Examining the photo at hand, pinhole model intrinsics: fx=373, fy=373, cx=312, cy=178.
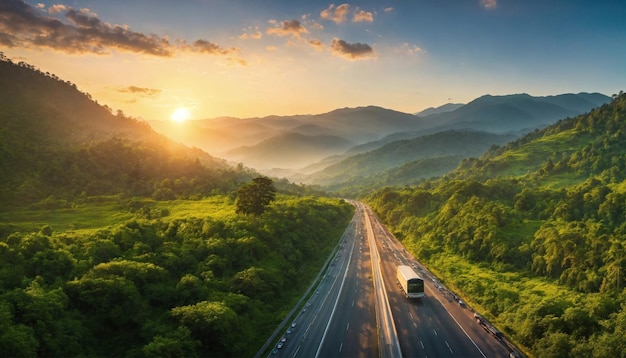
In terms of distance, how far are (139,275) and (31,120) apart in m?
172

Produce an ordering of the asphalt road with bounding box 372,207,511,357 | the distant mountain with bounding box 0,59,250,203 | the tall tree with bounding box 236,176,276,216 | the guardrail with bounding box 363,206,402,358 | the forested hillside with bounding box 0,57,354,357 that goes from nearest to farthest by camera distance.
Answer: the forested hillside with bounding box 0,57,354,357, the guardrail with bounding box 363,206,402,358, the asphalt road with bounding box 372,207,511,357, the tall tree with bounding box 236,176,276,216, the distant mountain with bounding box 0,59,250,203

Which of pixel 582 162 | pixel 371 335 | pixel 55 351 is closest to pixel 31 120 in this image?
pixel 55 351

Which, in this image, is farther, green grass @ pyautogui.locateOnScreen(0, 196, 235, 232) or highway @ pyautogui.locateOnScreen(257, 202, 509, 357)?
green grass @ pyautogui.locateOnScreen(0, 196, 235, 232)

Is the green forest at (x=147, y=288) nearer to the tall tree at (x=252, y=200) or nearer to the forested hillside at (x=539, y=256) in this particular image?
the tall tree at (x=252, y=200)

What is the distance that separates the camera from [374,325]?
2484 inches

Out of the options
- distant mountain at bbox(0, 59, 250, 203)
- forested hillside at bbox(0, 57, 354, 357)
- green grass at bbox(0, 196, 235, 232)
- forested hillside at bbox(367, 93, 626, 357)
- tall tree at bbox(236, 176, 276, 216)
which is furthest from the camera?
distant mountain at bbox(0, 59, 250, 203)

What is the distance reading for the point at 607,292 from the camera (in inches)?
2598

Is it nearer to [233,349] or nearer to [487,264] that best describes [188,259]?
[233,349]

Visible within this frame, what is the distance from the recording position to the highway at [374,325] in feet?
178

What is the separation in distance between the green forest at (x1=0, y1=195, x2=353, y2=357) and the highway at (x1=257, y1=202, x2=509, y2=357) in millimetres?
5010

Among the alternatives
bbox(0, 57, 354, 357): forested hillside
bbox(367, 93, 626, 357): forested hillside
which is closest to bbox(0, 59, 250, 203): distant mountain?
bbox(0, 57, 354, 357): forested hillside

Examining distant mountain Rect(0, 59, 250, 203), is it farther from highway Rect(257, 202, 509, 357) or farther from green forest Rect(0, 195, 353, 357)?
highway Rect(257, 202, 509, 357)

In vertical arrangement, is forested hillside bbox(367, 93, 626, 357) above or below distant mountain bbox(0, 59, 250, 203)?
below

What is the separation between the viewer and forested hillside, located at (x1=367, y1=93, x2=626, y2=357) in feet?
177
